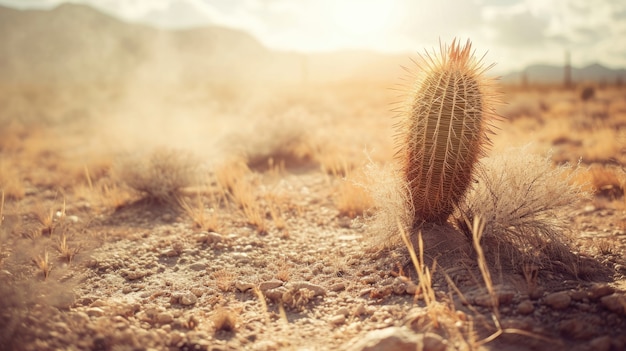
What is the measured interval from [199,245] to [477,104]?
9.68ft

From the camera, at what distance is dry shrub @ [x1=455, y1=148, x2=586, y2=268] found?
3.52 metres

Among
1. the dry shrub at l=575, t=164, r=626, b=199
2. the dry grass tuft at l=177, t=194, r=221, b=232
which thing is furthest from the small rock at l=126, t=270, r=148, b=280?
the dry shrub at l=575, t=164, r=626, b=199

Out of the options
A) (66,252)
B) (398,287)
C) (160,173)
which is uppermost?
(160,173)

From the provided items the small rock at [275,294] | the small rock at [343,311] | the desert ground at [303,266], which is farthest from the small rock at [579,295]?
the small rock at [275,294]

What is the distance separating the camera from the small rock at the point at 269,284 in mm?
3432

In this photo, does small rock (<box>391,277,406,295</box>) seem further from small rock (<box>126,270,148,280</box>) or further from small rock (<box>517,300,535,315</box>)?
small rock (<box>126,270,148,280</box>)

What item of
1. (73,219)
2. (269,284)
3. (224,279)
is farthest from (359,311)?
(73,219)

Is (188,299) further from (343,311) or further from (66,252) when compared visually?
(66,252)

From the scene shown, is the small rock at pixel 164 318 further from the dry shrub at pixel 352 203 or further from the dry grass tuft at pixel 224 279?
the dry shrub at pixel 352 203

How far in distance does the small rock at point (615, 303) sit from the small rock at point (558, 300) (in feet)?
0.64

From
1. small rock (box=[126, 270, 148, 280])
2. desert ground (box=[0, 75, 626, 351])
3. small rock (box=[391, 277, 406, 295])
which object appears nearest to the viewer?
desert ground (box=[0, 75, 626, 351])

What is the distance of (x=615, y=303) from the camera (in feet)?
8.88

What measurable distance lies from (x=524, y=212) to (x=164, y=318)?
2969 mm

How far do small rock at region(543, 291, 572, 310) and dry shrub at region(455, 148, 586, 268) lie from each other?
1.87 ft
